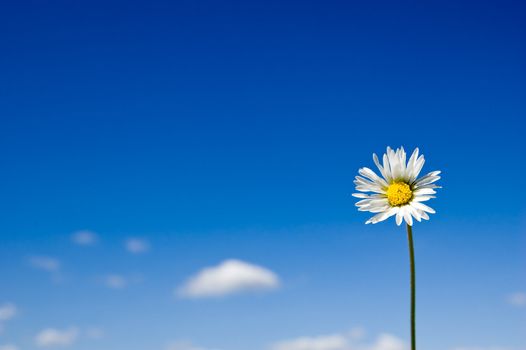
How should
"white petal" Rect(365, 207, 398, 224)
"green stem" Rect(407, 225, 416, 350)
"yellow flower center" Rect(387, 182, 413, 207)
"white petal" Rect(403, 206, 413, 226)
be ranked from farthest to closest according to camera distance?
"yellow flower center" Rect(387, 182, 413, 207) → "white petal" Rect(365, 207, 398, 224) → "white petal" Rect(403, 206, 413, 226) → "green stem" Rect(407, 225, 416, 350)

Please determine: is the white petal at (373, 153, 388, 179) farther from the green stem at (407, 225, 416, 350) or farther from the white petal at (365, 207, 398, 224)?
the green stem at (407, 225, 416, 350)

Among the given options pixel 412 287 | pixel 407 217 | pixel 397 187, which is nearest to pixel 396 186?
pixel 397 187

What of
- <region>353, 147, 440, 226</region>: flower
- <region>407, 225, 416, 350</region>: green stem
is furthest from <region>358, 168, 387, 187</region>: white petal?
<region>407, 225, 416, 350</region>: green stem

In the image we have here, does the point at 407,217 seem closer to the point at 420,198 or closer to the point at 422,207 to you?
the point at 422,207

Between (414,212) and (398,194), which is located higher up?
(398,194)

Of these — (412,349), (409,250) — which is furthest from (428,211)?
(412,349)

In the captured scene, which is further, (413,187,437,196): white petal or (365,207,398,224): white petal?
(413,187,437,196): white petal

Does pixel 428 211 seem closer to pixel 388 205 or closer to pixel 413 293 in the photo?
pixel 388 205

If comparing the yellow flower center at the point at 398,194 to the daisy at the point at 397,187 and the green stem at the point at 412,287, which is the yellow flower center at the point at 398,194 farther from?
the green stem at the point at 412,287
